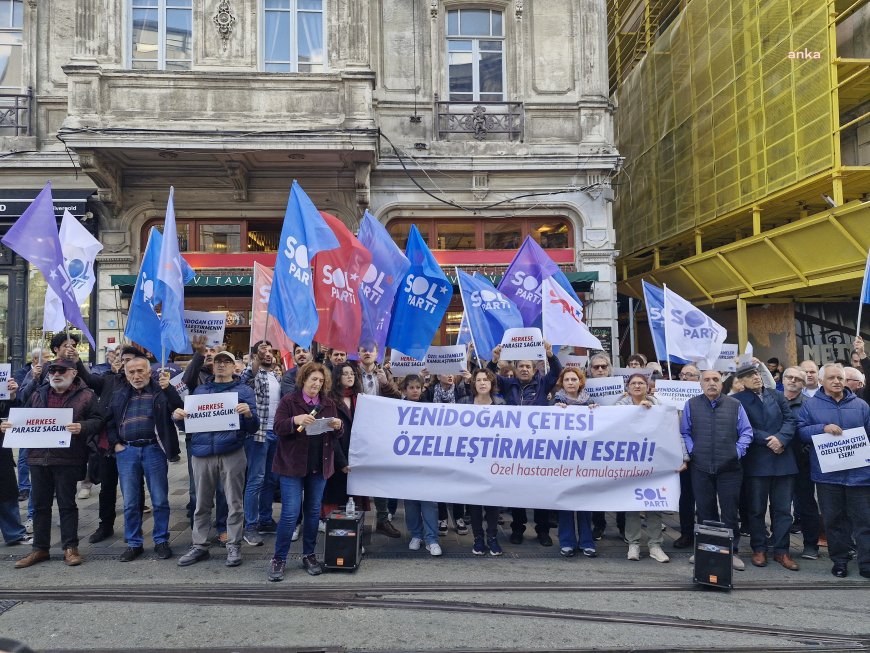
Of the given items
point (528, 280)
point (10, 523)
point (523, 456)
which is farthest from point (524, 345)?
point (10, 523)

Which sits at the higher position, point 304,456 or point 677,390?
point 677,390

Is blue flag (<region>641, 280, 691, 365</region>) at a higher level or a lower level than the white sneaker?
higher

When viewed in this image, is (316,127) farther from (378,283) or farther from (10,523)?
(10,523)

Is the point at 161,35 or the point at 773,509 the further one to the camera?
the point at 161,35

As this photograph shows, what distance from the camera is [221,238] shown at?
14.1m

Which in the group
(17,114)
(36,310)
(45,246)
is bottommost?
(36,310)

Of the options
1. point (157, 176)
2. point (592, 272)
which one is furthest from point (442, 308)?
point (157, 176)

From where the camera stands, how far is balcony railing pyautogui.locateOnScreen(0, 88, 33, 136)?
13.2 metres

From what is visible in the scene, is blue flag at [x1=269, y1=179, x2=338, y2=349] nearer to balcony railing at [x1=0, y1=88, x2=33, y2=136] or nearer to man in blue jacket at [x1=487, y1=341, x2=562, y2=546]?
man in blue jacket at [x1=487, y1=341, x2=562, y2=546]

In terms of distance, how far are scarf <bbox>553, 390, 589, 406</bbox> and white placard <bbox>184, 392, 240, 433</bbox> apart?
10.5ft

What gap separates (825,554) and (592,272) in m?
8.24

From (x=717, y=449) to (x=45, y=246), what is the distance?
24.4 feet

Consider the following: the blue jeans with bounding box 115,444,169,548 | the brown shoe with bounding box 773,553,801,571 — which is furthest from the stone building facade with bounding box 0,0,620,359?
the brown shoe with bounding box 773,553,801,571

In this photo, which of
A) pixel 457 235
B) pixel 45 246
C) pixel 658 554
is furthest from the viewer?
pixel 457 235
